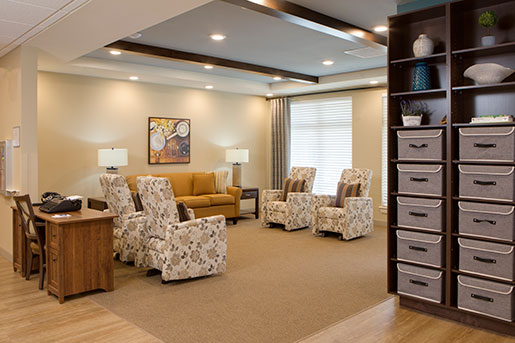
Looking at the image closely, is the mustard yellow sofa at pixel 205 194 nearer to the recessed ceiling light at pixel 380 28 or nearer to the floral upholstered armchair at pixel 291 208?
the floral upholstered armchair at pixel 291 208

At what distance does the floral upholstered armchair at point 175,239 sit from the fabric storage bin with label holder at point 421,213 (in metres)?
1.86

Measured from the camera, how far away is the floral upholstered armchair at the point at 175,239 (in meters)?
4.27

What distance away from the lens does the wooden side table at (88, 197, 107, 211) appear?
20.4ft

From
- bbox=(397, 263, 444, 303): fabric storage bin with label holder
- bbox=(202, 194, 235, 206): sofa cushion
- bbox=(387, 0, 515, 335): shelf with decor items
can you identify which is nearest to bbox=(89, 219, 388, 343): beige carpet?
bbox=(397, 263, 444, 303): fabric storage bin with label holder

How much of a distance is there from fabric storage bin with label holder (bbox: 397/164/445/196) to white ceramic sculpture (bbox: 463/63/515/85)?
28.2 inches

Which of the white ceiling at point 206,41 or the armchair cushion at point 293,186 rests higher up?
the white ceiling at point 206,41

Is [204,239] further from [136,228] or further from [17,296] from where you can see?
[17,296]

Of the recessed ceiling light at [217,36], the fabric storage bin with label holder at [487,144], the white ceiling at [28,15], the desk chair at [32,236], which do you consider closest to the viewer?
the fabric storage bin with label holder at [487,144]

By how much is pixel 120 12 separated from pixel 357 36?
8.63ft

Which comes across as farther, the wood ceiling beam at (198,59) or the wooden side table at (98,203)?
the wooden side table at (98,203)

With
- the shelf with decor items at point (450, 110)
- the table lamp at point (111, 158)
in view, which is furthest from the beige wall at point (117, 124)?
the shelf with decor items at point (450, 110)

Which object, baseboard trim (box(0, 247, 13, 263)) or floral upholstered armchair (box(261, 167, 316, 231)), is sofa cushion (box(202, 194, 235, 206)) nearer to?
floral upholstered armchair (box(261, 167, 316, 231))

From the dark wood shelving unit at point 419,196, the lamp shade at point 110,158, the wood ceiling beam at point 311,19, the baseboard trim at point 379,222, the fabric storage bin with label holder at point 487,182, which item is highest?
the wood ceiling beam at point 311,19

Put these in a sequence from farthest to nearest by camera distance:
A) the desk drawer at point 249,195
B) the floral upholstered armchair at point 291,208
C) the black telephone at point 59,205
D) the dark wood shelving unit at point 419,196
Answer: the desk drawer at point 249,195
the floral upholstered armchair at point 291,208
the black telephone at point 59,205
the dark wood shelving unit at point 419,196
